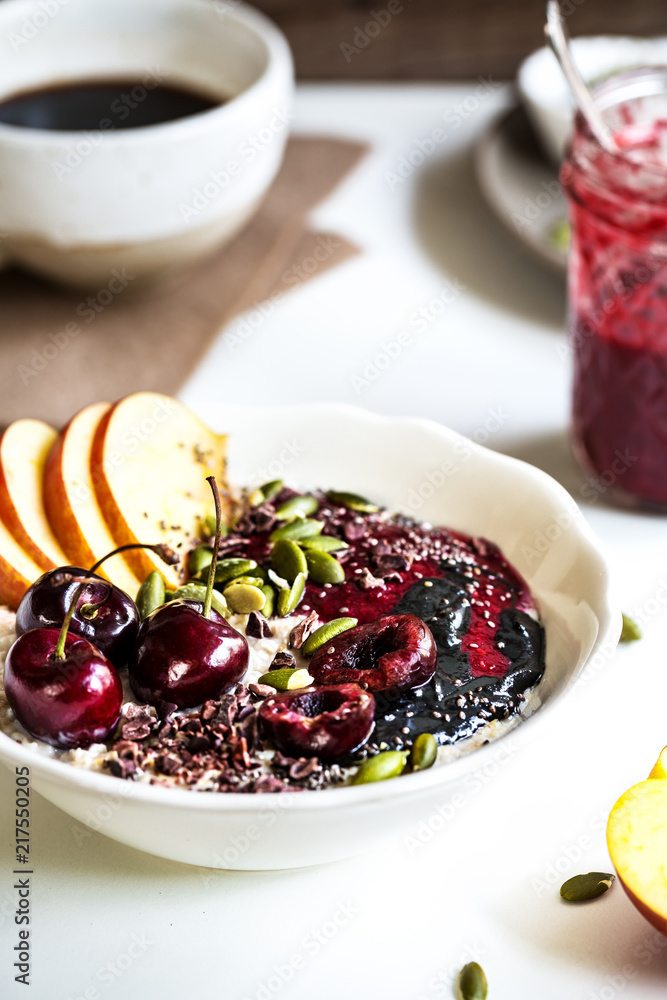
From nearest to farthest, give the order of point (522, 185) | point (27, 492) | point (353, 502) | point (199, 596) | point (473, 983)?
point (473, 983) < point (199, 596) < point (27, 492) < point (353, 502) < point (522, 185)

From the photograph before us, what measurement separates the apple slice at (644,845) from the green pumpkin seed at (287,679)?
31 cm

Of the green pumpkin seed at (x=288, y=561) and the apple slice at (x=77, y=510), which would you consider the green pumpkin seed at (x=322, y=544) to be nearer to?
the green pumpkin seed at (x=288, y=561)

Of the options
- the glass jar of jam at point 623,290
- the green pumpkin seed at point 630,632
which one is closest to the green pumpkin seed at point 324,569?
the green pumpkin seed at point 630,632

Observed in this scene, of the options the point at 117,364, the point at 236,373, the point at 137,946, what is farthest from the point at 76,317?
the point at 137,946

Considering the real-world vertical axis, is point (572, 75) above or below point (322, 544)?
above

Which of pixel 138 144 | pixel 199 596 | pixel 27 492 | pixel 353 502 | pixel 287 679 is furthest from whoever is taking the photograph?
pixel 138 144

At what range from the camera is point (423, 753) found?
3.02 ft

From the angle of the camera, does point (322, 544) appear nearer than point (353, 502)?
Yes

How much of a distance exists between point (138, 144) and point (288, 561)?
28.6 inches

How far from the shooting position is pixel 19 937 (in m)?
0.95

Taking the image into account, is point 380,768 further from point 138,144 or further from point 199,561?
point 138,144

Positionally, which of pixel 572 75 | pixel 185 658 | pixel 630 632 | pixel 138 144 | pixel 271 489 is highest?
pixel 572 75

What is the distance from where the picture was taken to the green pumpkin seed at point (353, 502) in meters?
1.31

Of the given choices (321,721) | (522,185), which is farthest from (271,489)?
(522,185)
